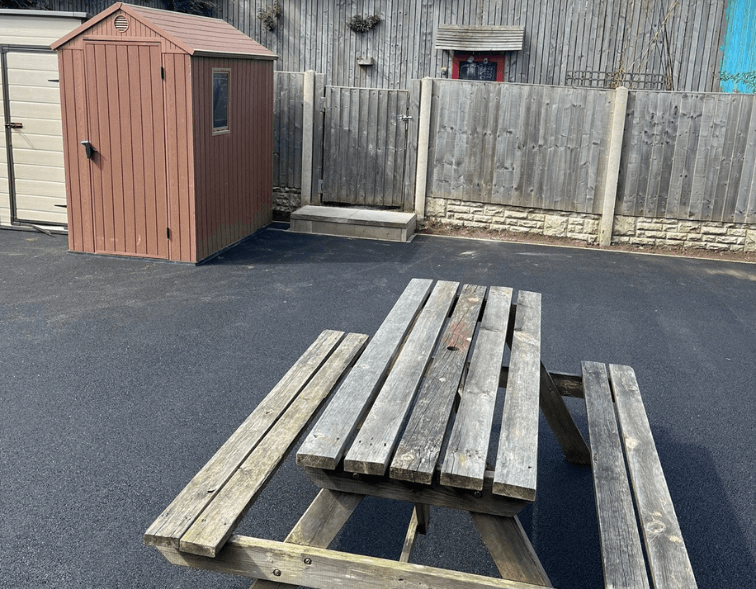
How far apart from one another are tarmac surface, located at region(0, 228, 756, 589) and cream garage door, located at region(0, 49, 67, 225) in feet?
1.42

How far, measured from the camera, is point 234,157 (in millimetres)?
9656

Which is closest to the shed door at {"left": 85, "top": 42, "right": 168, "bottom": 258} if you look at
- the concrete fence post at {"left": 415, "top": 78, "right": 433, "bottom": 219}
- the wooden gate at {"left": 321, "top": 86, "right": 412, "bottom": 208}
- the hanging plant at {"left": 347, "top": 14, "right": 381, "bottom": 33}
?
the wooden gate at {"left": 321, "top": 86, "right": 412, "bottom": 208}

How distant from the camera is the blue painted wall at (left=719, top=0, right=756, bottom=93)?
1418 centimetres

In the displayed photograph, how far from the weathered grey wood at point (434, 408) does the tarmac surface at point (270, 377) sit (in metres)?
0.92

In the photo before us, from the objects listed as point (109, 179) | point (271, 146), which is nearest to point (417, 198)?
point (271, 146)

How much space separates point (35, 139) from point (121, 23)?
7.15 feet

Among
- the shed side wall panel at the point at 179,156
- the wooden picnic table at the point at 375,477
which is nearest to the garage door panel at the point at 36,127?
the shed side wall panel at the point at 179,156

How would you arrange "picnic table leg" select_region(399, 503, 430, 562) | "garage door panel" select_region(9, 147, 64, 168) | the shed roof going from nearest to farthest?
"picnic table leg" select_region(399, 503, 430, 562)
the shed roof
"garage door panel" select_region(9, 147, 64, 168)

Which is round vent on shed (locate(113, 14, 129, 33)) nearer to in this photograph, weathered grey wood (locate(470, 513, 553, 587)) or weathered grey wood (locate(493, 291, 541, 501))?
weathered grey wood (locate(493, 291, 541, 501))

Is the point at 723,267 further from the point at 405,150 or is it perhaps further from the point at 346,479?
the point at 346,479

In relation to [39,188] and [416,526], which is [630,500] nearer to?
[416,526]

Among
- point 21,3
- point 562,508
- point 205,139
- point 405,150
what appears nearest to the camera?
point 562,508

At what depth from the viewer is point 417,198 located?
1104 cm

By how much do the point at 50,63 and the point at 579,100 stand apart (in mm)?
6407
